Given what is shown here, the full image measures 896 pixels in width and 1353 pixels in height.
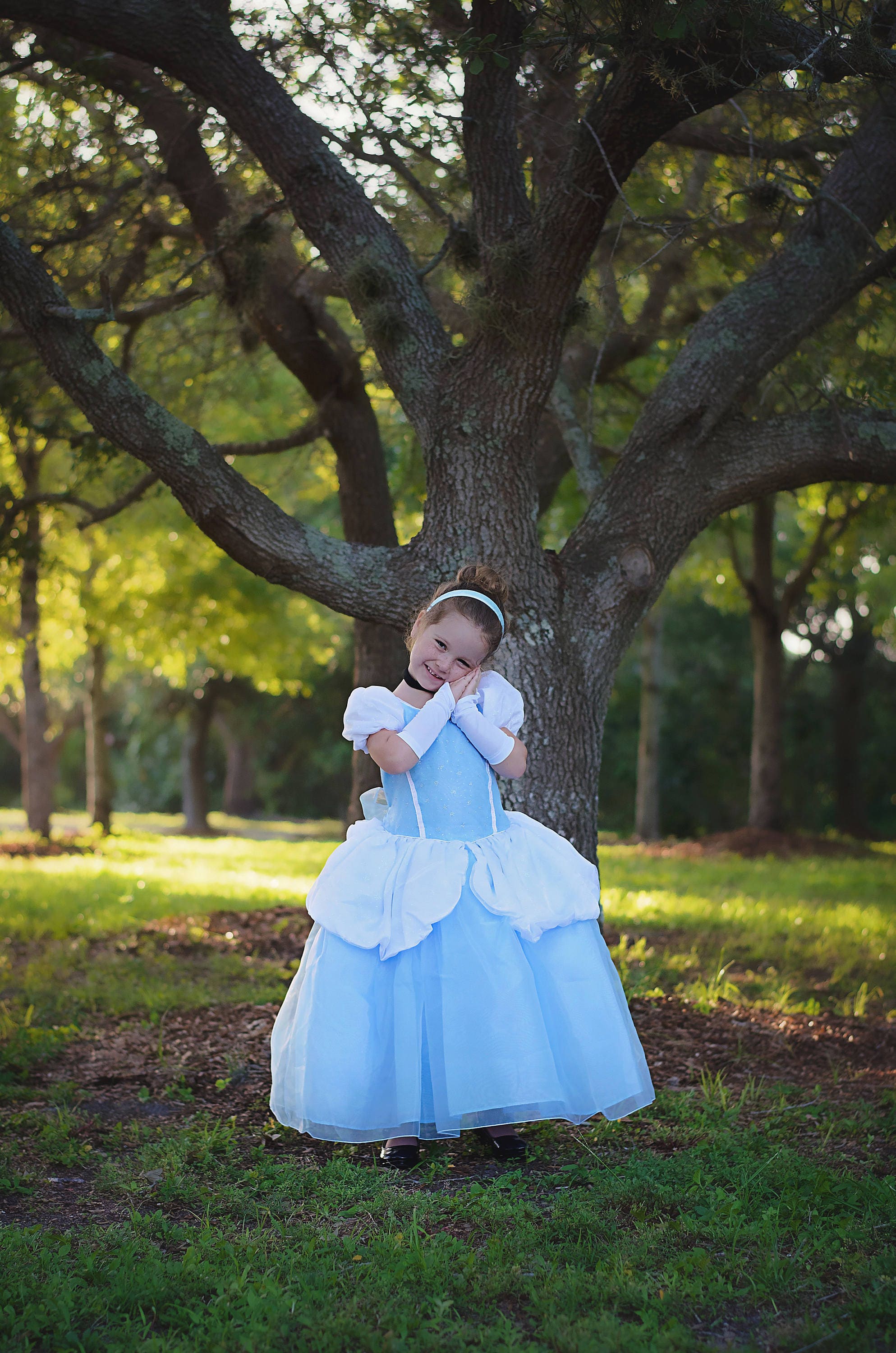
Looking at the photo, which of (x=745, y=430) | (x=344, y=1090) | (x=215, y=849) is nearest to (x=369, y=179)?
(x=745, y=430)

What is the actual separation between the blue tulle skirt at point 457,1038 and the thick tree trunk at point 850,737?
50.3 feet

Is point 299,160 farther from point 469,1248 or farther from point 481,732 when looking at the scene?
point 469,1248

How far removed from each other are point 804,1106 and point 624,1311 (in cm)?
183

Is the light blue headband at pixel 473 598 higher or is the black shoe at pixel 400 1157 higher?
the light blue headband at pixel 473 598

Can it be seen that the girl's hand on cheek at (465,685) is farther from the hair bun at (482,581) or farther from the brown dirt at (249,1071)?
the brown dirt at (249,1071)

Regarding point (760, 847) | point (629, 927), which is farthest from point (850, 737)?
point (629, 927)

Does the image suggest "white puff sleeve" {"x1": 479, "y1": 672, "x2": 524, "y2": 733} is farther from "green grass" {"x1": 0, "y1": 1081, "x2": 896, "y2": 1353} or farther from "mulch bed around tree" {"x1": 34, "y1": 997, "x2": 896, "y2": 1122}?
"mulch bed around tree" {"x1": 34, "y1": 997, "x2": 896, "y2": 1122}

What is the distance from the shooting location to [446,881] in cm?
349

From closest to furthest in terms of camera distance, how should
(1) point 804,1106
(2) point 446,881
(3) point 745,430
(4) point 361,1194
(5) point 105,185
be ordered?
1. (4) point 361,1194
2. (2) point 446,881
3. (1) point 804,1106
4. (3) point 745,430
5. (5) point 105,185

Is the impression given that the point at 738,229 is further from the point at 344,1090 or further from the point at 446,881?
the point at 344,1090

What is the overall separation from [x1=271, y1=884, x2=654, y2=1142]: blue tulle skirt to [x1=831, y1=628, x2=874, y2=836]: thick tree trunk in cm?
1533

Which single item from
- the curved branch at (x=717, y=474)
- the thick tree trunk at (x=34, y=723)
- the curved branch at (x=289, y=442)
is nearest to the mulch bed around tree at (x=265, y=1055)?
the curved branch at (x=717, y=474)

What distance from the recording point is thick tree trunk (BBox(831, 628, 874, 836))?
57.7 feet

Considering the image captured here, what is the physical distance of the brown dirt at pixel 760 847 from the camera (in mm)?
13617
